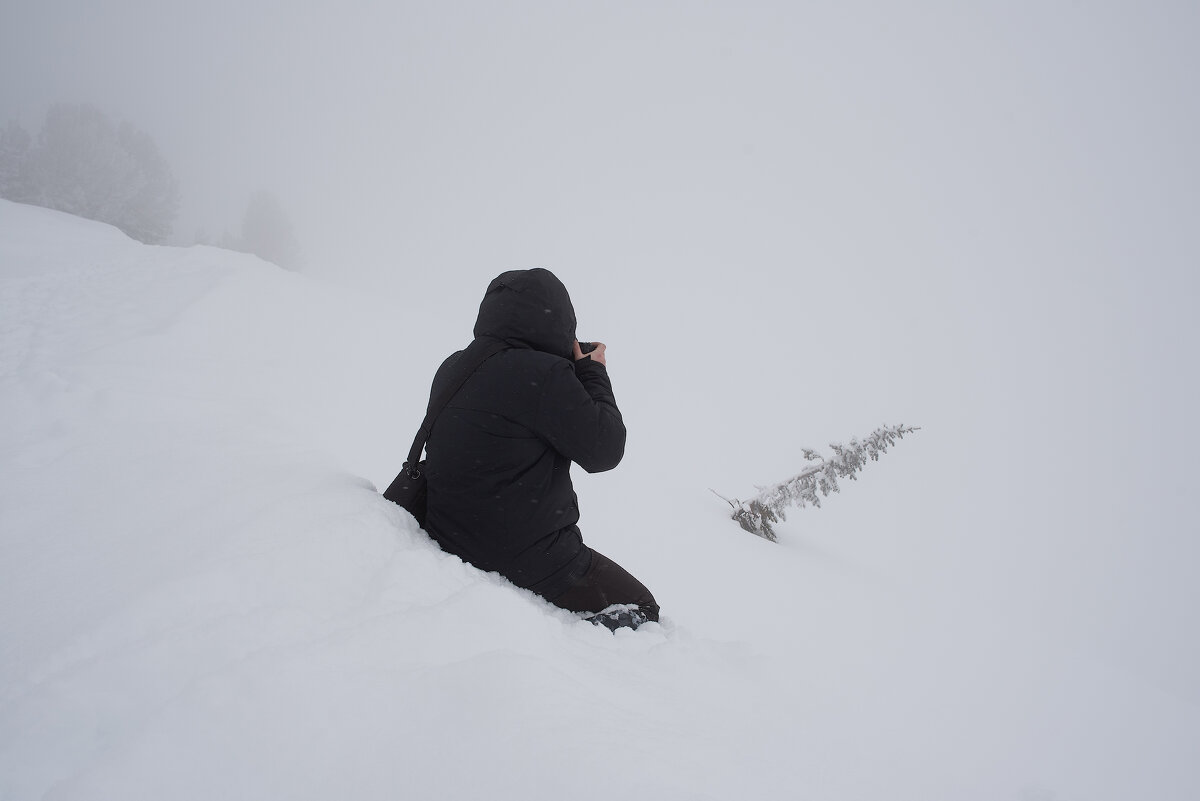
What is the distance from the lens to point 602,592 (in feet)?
9.72

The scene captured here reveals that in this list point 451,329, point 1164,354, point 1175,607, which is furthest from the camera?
point 1164,354

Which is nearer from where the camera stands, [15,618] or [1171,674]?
[15,618]

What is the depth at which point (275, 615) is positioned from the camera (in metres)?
1.75

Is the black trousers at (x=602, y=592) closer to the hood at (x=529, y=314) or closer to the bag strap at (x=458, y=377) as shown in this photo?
the bag strap at (x=458, y=377)

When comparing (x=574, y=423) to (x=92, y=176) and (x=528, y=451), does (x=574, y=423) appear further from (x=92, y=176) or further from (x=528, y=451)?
(x=92, y=176)

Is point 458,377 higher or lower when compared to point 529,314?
lower

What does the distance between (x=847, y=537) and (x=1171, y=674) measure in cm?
730

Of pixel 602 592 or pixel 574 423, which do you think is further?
pixel 602 592

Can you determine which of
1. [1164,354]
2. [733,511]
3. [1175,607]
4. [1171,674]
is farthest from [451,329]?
[1164,354]

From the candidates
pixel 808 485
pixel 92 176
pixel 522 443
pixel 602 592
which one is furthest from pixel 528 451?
pixel 92 176

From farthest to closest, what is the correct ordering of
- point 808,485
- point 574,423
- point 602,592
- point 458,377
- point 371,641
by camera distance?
point 808,485 < point 602,592 < point 458,377 < point 574,423 < point 371,641

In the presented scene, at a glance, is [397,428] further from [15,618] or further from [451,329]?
[451,329]

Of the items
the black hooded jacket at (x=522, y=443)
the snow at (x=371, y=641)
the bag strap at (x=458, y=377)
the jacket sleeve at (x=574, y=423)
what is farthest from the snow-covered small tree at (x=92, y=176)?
the jacket sleeve at (x=574, y=423)

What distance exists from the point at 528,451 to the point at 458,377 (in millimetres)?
→ 537
